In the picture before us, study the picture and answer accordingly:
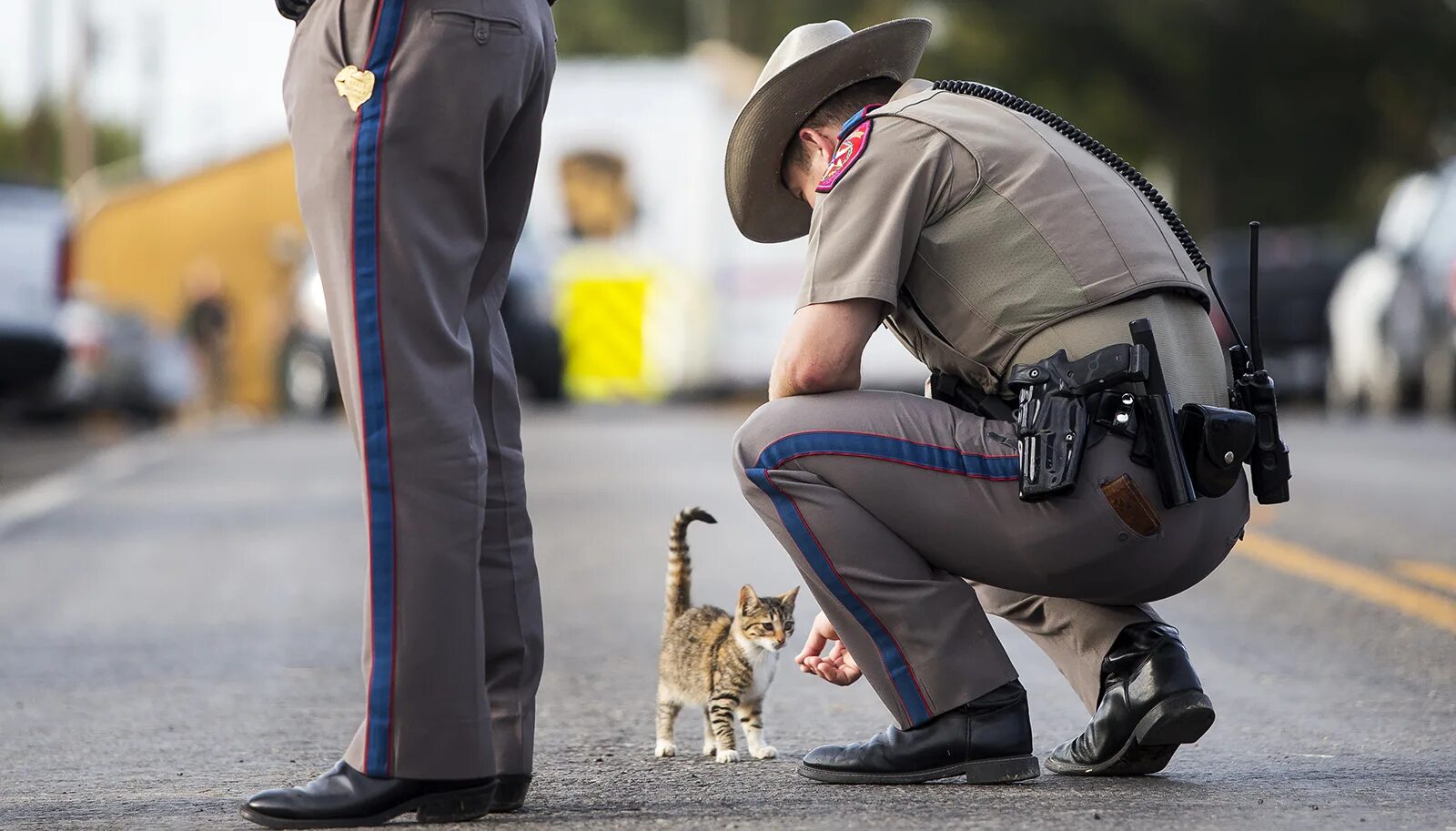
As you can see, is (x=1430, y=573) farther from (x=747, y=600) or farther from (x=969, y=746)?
(x=969, y=746)

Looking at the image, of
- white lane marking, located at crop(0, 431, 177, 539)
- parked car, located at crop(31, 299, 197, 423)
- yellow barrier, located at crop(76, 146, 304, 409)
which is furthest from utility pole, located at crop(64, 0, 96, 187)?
white lane marking, located at crop(0, 431, 177, 539)

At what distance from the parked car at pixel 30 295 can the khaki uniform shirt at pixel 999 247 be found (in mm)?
14932

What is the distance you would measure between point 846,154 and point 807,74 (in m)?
0.30

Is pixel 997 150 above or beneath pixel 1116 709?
above

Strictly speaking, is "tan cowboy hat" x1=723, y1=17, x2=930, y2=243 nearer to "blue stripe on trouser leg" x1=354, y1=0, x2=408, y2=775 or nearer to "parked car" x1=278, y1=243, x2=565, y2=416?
"blue stripe on trouser leg" x1=354, y1=0, x2=408, y2=775

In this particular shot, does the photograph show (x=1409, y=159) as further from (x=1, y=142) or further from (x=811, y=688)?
(x=1, y=142)

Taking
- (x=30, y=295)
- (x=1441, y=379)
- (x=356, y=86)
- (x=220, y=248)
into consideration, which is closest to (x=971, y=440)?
(x=356, y=86)

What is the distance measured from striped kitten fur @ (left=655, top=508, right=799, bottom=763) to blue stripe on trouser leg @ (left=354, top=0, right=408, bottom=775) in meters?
1.03

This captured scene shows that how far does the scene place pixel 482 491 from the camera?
3844 millimetres

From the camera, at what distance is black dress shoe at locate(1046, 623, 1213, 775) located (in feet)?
13.9

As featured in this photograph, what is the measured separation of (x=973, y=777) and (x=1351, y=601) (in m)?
3.56

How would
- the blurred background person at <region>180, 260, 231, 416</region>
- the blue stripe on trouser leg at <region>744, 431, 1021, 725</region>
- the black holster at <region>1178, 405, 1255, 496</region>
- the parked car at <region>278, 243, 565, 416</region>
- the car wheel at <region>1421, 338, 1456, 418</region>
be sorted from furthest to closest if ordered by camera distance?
the blurred background person at <region>180, 260, 231, 416</region>, the parked car at <region>278, 243, 565, 416</region>, the car wheel at <region>1421, 338, 1456, 418</region>, the blue stripe on trouser leg at <region>744, 431, 1021, 725</region>, the black holster at <region>1178, 405, 1255, 496</region>

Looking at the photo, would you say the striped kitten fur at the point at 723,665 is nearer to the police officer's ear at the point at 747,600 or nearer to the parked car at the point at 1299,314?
the police officer's ear at the point at 747,600

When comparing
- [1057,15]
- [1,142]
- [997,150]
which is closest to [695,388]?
[1057,15]
